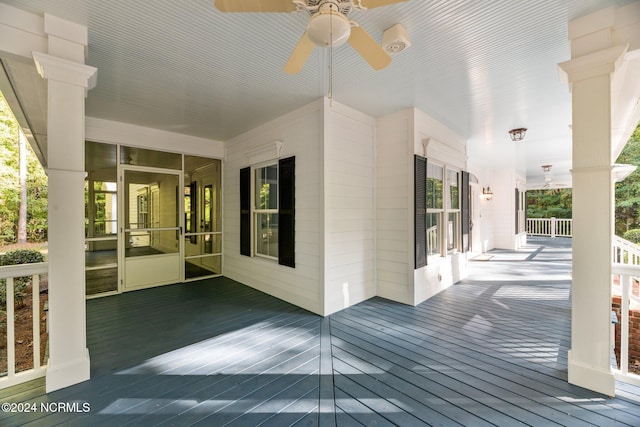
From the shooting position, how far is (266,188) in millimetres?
4402

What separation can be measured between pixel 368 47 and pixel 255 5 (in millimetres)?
743

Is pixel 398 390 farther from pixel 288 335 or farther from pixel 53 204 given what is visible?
pixel 53 204

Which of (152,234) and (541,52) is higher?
(541,52)

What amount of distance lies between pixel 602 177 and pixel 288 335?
Result: 9.92 ft

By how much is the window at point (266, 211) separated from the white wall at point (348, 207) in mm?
1139

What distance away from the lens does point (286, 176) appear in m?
3.86

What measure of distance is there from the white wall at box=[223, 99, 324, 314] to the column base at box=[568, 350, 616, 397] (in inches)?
92.1

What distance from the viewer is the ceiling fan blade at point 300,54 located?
5.58 ft

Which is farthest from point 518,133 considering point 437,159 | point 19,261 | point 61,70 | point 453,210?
point 19,261

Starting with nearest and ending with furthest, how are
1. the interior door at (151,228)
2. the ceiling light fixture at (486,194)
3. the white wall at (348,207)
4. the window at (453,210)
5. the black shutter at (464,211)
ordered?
the white wall at (348,207), the interior door at (151,228), the window at (453,210), the black shutter at (464,211), the ceiling light fixture at (486,194)

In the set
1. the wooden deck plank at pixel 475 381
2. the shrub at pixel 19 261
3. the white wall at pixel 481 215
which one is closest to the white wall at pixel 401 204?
the wooden deck plank at pixel 475 381

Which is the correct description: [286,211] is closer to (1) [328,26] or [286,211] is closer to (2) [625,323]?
(1) [328,26]

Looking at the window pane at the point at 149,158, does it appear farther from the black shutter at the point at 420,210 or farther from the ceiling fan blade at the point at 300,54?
the black shutter at the point at 420,210

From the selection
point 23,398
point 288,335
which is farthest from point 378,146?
point 23,398
